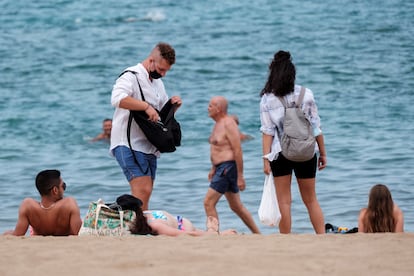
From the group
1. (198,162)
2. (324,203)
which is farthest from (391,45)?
(324,203)

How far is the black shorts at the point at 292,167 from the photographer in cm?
775

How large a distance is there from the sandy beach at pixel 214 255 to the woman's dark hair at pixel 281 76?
1279 mm

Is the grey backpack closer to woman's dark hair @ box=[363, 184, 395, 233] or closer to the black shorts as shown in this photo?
the black shorts

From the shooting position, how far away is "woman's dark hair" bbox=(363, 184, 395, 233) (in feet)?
24.3

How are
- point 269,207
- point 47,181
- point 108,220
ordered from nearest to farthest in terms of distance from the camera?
point 108,220
point 47,181
point 269,207

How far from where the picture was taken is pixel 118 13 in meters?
32.1

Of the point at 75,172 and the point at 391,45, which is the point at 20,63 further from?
the point at 75,172

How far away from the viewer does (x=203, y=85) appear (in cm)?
1958

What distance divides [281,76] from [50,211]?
2098 millimetres

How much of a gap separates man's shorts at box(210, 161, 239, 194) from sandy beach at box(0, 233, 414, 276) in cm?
207

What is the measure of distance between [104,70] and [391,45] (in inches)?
258

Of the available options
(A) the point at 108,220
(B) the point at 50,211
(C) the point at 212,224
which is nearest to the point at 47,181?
(B) the point at 50,211

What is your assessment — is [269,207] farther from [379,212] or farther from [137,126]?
[137,126]

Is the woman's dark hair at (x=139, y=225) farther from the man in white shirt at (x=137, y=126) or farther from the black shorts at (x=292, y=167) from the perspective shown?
the black shorts at (x=292, y=167)
